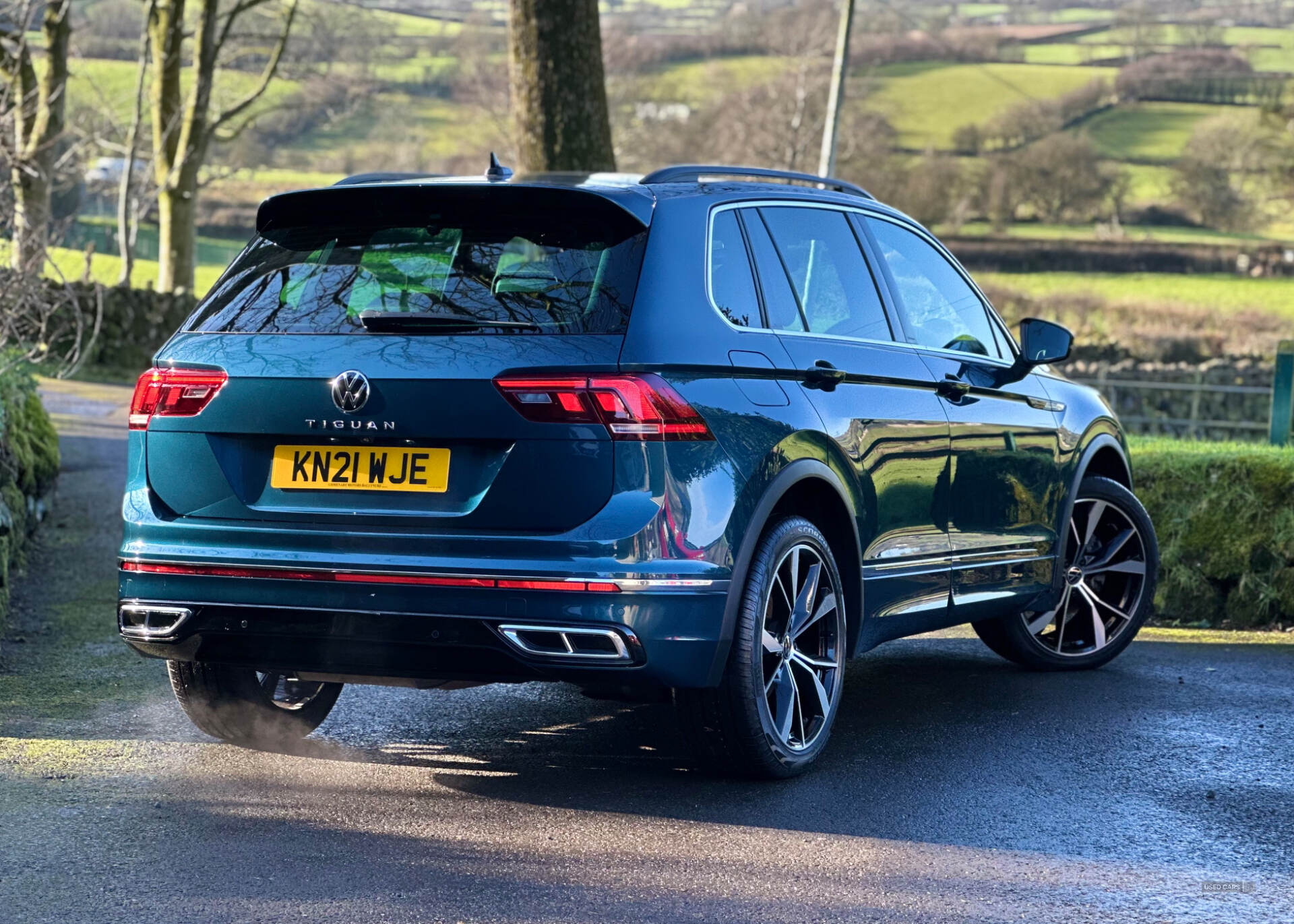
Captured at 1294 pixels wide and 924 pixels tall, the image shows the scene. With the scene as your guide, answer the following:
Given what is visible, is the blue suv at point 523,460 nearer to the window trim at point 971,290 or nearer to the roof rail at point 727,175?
the roof rail at point 727,175

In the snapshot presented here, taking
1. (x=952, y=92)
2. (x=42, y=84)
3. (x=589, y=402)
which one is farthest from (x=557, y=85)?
(x=952, y=92)

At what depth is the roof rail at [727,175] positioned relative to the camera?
539 cm

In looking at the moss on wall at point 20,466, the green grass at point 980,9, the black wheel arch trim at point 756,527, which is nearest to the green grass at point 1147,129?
the green grass at point 980,9

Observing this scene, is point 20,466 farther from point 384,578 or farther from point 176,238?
point 176,238

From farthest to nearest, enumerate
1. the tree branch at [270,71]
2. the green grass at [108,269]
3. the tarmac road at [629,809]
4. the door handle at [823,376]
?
the tree branch at [270,71] < the green grass at [108,269] < the door handle at [823,376] < the tarmac road at [629,809]

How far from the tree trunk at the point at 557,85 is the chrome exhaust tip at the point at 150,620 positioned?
789 cm

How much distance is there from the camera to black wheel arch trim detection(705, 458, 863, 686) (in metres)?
4.87

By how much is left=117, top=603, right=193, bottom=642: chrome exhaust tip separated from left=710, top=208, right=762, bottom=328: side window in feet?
5.98

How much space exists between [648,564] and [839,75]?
2181 cm

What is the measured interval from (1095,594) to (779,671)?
117 inches

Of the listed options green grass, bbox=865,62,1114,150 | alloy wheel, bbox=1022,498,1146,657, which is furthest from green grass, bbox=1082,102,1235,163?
alloy wheel, bbox=1022,498,1146,657

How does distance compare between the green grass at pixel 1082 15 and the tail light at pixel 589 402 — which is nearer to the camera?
the tail light at pixel 589 402

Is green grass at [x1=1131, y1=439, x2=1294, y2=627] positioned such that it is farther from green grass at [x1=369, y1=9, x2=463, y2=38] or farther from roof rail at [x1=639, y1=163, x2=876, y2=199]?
green grass at [x1=369, y1=9, x2=463, y2=38]

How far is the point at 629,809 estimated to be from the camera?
5.03 m
